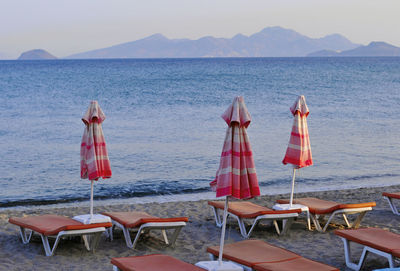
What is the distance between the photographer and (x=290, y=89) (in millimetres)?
48188

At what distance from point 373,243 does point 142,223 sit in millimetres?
2843

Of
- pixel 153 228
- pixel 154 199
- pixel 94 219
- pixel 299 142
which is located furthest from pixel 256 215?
pixel 154 199

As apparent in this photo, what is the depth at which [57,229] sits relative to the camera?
22.8 ft

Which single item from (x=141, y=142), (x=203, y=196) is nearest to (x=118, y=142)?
(x=141, y=142)

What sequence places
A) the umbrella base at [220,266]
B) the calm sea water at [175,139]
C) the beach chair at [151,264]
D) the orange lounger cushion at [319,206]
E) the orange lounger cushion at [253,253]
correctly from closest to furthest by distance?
the beach chair at [151,264], the umbrella base at [220,266], the orange lounger cushion at [253,253], the orange lounger cushion at [319,206], the calm sea water at [175,139]

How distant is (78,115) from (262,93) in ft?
60.4

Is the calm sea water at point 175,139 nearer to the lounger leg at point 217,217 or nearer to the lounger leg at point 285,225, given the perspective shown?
the lounger leg at point 217,217

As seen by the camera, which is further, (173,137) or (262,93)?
(262,93)

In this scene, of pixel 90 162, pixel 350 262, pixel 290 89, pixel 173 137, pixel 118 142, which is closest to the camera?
pixel 350 262

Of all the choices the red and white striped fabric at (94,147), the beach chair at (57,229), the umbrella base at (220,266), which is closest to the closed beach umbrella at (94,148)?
the red and white striped fabric at (94,147)

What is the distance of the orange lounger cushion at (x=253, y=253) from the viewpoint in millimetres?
5973

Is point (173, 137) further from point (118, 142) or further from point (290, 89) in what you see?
point (290, 89)

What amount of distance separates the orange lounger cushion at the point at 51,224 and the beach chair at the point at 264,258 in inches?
66.6

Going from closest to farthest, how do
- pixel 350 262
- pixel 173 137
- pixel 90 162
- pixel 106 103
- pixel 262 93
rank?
pixel 350 262 < pixel 90 162 < pixel 173 137 < pixel 106 103 < pixel 262 93
